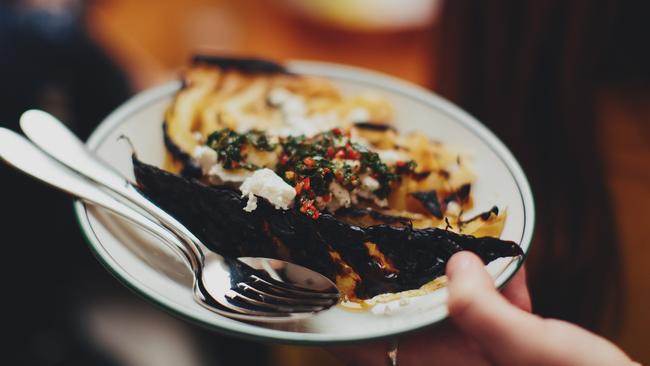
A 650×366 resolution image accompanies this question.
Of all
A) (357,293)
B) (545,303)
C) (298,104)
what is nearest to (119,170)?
(298,104)

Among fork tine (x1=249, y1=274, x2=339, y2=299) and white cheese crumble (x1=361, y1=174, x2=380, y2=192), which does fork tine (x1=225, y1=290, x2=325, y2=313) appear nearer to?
fork tine (x1=249, y1=274, x2=339, y2=299)

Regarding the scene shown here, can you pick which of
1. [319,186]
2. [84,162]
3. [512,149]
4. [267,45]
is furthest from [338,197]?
[267,45]

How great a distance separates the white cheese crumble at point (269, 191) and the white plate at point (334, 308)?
219 mm

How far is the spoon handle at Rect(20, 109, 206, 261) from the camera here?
4.00 feet

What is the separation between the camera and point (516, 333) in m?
0.96

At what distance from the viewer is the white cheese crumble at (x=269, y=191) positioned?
1179 millimetres

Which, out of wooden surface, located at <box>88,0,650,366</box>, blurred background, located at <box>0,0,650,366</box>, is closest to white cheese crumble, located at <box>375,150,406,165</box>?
blurred background, located at <box>0,0,650,366</box>

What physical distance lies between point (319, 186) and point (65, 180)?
0.58 metres

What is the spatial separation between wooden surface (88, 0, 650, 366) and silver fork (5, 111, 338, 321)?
3.86ft

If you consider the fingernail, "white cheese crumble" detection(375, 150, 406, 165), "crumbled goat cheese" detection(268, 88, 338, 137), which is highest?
"crumbled goat cheese" detection(268, 88, 338, 137)

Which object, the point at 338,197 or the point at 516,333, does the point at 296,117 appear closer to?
the point at 338,197

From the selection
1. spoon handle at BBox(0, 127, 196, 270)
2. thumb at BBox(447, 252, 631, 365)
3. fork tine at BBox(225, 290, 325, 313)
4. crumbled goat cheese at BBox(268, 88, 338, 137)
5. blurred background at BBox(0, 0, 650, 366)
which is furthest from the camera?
blurred background at BBox(0, 0, 650, 366)

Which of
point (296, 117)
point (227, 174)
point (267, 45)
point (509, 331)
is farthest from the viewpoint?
point (267, 45)

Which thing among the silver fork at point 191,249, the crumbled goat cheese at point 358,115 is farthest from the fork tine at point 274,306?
the crumbled goat cheese at point 358,115
